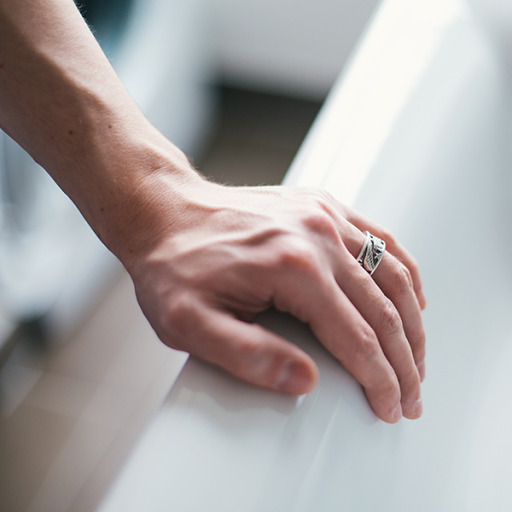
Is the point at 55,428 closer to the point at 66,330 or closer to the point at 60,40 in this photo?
the point at 66,330

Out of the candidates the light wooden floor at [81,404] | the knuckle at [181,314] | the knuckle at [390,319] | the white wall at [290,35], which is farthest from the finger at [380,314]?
the white wall at [290,35]

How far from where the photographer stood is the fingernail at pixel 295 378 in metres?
0.45

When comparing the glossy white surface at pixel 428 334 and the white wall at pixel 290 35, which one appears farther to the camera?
the white wall at pixel 290 35

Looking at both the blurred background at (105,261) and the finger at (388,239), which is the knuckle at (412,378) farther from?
the blurred background at (105,261)

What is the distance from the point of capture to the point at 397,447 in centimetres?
59

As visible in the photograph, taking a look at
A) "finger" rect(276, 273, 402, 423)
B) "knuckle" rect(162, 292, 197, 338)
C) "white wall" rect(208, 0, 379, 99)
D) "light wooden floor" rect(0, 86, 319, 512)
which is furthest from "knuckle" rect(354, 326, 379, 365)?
"white wall" rect(208, 0, 379, 99)

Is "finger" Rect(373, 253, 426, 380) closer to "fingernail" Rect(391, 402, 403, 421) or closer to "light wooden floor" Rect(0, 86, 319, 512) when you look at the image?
"fingernail" Rect(391, 402, 403, 421)

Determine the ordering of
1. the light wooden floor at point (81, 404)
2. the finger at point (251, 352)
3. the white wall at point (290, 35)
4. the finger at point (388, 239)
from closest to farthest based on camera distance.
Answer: the finger at point (251, 352)
the finger at point (388, 239)
the light wooden floor at point (81, 404)
the white wall at point (290, 35)

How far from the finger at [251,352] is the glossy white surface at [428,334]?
0.02 metres

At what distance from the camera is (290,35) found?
1.43m

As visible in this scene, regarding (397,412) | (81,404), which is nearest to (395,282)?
(397,412)

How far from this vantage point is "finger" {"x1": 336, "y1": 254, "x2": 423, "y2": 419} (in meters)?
0.49

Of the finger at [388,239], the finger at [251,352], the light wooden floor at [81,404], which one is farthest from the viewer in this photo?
the light wooden floor at [81,404]

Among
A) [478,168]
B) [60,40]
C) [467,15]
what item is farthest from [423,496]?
[467,15]
